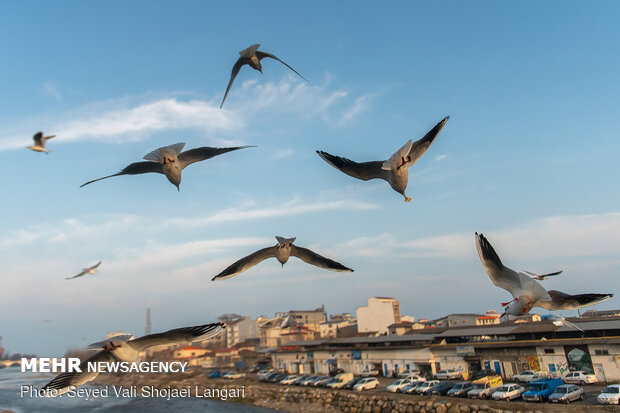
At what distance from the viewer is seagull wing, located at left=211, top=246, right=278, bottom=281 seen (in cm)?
784

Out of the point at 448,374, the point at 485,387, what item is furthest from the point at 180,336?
the point at 448,374

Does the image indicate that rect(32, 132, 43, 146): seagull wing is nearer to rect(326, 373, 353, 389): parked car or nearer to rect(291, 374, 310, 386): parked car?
rect(326, 373, 353, 389): parked car

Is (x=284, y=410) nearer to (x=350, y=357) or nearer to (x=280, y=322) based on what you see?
(x=350, y=357)

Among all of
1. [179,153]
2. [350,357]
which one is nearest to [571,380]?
[350,357]

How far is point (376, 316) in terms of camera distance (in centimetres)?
6969

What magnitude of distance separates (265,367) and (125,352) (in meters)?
60.3

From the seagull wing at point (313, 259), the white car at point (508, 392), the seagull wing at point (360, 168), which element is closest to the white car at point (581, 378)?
the white car at point (508, 392)

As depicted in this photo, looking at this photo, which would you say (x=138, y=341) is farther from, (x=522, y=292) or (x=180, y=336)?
(x=522, y=292)

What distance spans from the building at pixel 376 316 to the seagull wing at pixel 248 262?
63.5 m

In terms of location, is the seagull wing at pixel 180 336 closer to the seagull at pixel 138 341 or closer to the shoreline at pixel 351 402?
the seagull at pixel 138 341

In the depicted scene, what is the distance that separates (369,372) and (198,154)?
3997 centimetres

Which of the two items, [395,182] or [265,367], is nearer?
[395,182]

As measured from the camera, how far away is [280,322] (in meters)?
18.8

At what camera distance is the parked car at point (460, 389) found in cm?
3053
